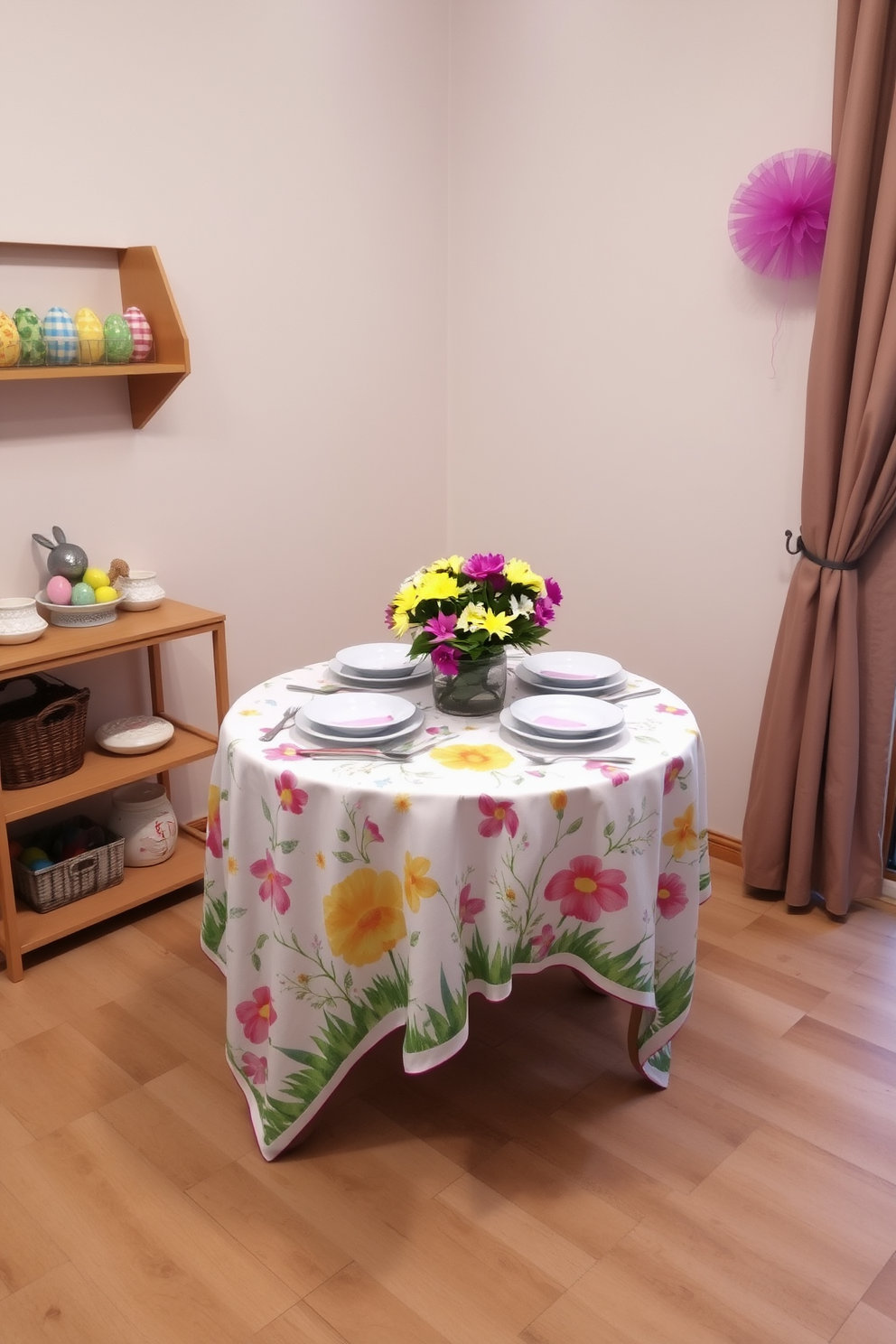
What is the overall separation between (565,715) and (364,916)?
0.49 metres

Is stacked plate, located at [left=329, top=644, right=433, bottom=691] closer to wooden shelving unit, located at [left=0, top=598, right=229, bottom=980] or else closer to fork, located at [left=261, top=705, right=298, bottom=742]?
fork, located at [left=261, top=705, right=298, bottom=742]

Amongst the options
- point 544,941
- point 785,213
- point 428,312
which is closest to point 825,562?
point 785,213

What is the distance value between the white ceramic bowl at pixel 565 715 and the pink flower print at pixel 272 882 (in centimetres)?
47

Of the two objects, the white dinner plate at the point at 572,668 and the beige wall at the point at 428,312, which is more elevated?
the beige wall at the point at 428,312

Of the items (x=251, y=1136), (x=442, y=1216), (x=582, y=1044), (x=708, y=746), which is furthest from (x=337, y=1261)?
(x=708, y=746)

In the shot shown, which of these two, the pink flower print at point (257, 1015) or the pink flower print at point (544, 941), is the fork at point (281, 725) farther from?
the pink flower print at point (544, 941)

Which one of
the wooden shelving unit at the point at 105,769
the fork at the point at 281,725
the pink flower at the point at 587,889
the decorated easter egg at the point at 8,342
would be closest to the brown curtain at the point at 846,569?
the pink flower at the point at 587,889

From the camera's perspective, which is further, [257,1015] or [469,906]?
[257,1015]

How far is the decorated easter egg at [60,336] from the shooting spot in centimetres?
237

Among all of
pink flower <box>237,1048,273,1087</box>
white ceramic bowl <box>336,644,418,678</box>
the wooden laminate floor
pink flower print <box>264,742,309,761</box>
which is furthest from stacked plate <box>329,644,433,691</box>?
the wooden laminate floor

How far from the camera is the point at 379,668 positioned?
6.82 feet

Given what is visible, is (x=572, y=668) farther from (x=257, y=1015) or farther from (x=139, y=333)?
(x=139, y=333)

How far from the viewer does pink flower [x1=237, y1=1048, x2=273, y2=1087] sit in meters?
1.90

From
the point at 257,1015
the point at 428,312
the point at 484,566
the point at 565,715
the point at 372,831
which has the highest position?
the point at 428,312
